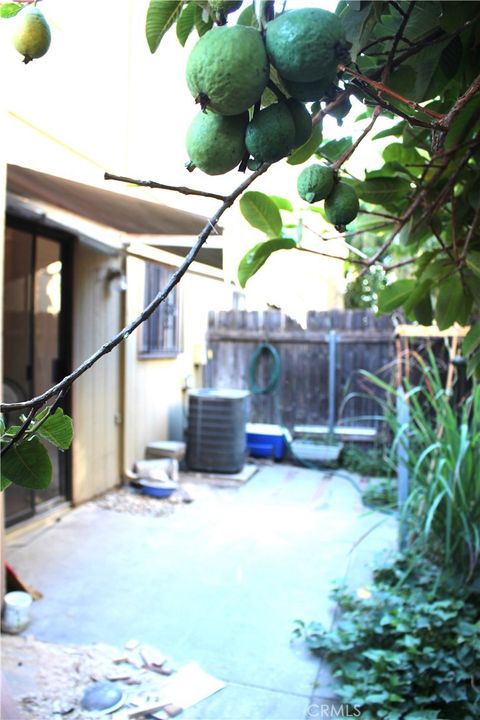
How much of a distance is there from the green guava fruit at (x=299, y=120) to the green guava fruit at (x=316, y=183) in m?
0.11

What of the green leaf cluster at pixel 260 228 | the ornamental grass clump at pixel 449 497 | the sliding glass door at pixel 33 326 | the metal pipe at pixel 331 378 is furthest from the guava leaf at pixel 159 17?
the metal pipe at pixel 331 378

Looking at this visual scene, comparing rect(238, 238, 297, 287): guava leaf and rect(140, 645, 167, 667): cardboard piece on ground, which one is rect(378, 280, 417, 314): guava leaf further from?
rect(140, 645, 167, 667): cardboard piece on ground

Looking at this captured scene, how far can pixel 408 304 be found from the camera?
1603mm

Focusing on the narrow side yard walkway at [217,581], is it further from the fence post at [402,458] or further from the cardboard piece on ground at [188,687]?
the fence post at [402,458]

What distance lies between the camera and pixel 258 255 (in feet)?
4.00

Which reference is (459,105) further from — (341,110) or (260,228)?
(260,228)

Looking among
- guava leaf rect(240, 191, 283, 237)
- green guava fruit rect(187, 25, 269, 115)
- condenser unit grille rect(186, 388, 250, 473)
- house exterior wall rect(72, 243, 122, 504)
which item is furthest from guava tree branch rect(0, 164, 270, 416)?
condenser unit grille rect(186, 388, 250, 473)

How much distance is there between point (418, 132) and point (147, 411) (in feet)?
18.6

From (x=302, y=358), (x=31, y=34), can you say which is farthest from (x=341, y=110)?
(x=302, y=358)

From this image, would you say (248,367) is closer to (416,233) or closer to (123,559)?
(123,559)

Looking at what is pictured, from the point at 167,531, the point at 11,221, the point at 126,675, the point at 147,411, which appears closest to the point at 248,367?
the point at 147,411

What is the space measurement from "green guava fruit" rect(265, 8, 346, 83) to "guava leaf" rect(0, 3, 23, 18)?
19.2 inches

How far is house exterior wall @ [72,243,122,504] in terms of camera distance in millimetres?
5246

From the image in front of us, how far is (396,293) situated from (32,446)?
118 cm
